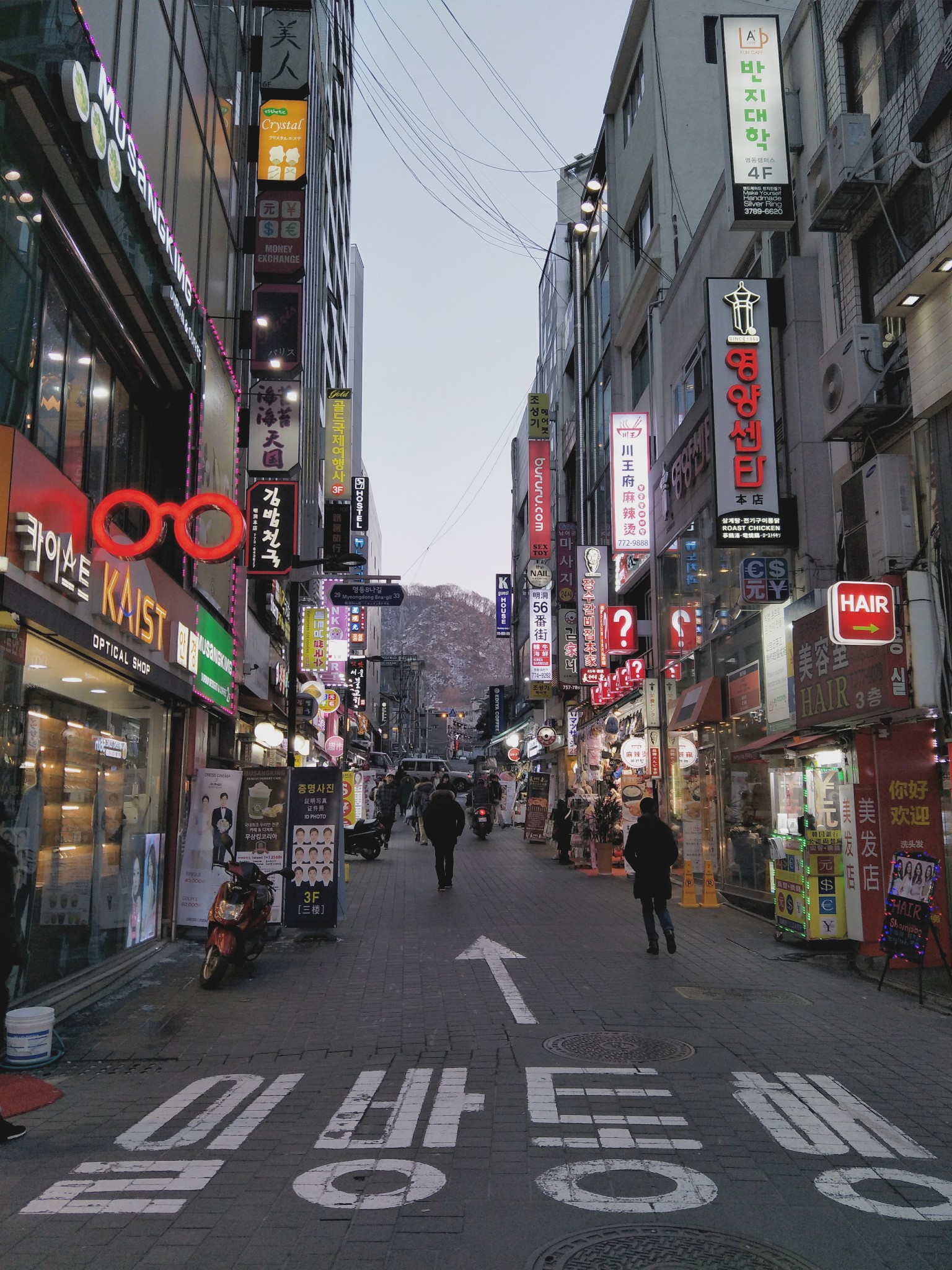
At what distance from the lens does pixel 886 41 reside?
12891 millimetres

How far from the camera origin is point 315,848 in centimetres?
1359

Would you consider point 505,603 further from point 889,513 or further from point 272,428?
point 889,513

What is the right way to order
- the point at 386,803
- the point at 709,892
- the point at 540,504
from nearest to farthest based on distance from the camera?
the point at 709,892
the point at 386,803
the point at 540,504

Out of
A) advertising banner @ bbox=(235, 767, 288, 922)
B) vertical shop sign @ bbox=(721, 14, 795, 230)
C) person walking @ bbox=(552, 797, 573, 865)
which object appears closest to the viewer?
advertising banner @ bbox=(235, 767, 288, 922)

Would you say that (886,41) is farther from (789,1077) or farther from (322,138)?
(322,138)

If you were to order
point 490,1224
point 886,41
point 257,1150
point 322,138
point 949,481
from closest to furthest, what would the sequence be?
point 490,1224, point 257,1150, point 949,481, point 886,41, point 322,138

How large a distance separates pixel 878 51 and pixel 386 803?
99.0 ft

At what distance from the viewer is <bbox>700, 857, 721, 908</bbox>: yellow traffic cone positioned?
58.0 feet

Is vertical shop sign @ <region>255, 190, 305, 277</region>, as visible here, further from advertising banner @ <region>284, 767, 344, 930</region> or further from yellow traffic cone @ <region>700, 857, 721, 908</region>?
yellow traffic cone @ <region>700, 857, 721, 908</region>

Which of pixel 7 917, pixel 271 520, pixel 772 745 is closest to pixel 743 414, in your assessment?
pixel 772 745

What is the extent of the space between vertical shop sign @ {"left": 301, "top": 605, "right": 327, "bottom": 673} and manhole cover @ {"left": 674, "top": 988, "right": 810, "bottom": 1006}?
23268 millimetres

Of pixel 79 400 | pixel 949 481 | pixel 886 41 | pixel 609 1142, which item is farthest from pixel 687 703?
pixel 609 1142

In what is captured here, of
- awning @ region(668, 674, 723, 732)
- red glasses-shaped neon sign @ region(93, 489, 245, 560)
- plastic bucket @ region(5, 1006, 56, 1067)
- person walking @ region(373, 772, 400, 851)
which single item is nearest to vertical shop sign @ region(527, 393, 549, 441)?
person walking @ region(373, 772, 400, 851)

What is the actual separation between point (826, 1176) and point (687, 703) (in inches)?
667
